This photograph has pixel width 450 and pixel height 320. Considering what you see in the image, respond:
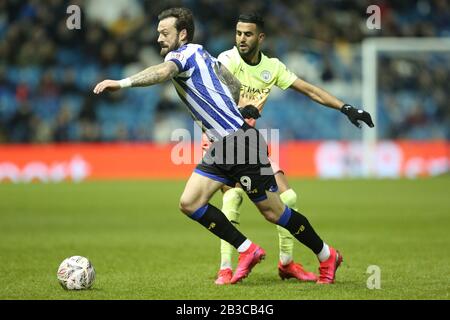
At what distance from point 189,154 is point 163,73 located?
16.9 metres

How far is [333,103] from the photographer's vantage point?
7.90 metres

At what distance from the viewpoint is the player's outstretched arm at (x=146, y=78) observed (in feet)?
20.9

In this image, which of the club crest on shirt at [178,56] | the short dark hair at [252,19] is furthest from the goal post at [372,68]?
the club crest on shirt at [178,56]

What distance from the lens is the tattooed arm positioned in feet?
24.7

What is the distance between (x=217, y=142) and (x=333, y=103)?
3.95 feet

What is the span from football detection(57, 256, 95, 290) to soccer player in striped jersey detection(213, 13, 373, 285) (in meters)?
1.35

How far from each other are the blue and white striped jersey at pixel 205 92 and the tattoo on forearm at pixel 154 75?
18 cm

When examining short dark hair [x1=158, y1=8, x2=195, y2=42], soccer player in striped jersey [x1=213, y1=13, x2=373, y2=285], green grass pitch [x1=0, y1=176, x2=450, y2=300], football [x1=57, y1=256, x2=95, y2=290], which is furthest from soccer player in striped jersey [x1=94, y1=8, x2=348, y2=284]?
football [x1=57, y1=256, x2=95, y2=290]

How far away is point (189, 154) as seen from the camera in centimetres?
2366

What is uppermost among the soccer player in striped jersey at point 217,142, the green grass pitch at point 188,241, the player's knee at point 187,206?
the soccer player in striped jersey at point 217,142

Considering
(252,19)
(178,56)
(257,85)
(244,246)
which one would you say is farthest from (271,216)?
(252,19)

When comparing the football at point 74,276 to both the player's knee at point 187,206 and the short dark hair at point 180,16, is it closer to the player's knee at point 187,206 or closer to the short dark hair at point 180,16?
the player's knee at point 187,206
